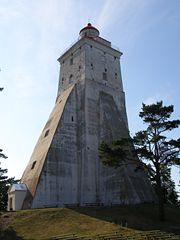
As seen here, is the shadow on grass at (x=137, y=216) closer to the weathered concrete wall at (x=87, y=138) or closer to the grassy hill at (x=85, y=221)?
the grassy hill at (x=85, y=221)

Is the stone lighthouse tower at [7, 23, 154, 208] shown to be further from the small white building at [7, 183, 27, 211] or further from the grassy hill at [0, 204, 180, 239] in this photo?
the grassy hill at [0, 204, 180, 239]

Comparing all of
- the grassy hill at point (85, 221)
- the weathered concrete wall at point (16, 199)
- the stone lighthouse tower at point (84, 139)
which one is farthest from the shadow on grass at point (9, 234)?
the weathered concrete wall at point (16, 199)

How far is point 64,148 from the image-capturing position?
34.8 metres

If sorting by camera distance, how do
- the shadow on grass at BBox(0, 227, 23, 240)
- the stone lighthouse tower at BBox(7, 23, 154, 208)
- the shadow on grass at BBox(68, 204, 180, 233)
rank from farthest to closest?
the stone lighthouse tower at BBox(7, 23, 154, 208)
the shadow on grass at BBox(68, 204, 180, 233)
the shadow on grass at BBox(0, 227, 23, 240)

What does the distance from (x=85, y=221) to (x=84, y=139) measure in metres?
14.0

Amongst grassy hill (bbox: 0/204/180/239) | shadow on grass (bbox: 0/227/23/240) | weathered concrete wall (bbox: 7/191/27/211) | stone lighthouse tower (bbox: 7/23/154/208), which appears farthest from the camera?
stone lighthouse tower (bbox: 7/23/154/208)

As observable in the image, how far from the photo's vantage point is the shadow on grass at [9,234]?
21.0 metres

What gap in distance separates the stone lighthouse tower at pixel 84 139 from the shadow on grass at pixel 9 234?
7920mm

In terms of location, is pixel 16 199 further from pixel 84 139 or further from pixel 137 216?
pixel 137 216

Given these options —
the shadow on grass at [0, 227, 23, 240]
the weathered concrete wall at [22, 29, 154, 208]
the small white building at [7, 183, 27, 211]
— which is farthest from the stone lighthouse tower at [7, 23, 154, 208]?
the shadow on grass at [0, 227, 23, 240]

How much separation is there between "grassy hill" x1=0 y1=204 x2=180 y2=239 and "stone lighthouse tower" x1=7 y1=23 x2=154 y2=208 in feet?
14.5

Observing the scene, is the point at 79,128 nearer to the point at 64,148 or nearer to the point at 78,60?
the point at 64,148

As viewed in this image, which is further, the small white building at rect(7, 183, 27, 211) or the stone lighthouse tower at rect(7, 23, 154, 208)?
the stone lighthouse tower at rect(7, 23, 154, 208)

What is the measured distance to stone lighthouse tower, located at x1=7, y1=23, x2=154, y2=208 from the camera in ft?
106
